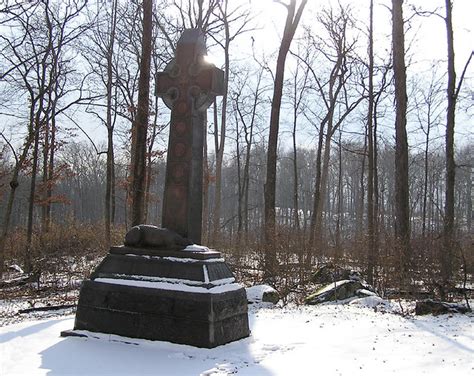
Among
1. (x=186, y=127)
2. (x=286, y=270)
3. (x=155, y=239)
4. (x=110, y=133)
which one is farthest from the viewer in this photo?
(x=110, y=133)

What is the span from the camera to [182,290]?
542 cm

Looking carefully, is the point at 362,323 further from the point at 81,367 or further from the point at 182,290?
the point at 81,367

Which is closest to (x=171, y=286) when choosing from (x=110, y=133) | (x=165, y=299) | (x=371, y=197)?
(x=165, y=299)

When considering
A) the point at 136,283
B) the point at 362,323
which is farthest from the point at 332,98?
the point at 136,283

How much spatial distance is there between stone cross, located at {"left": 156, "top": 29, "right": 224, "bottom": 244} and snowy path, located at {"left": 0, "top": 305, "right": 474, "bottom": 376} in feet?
5.68

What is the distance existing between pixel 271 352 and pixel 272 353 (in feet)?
0.17

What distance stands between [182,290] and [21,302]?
766 cm

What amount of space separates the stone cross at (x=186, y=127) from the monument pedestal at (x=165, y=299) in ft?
2.30

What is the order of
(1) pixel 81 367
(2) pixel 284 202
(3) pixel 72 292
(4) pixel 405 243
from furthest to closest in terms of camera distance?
(2) pixel 284 202
(3) pixel 72 292
(4) pixel 405 243
(1) pixel 81 367

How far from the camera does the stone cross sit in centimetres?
642

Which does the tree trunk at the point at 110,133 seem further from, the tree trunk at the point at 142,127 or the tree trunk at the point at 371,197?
the tree trunk at the point at 371,197

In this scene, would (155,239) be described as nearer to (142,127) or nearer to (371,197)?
(142,127)

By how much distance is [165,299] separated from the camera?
5.46m

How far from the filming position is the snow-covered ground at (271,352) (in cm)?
450
